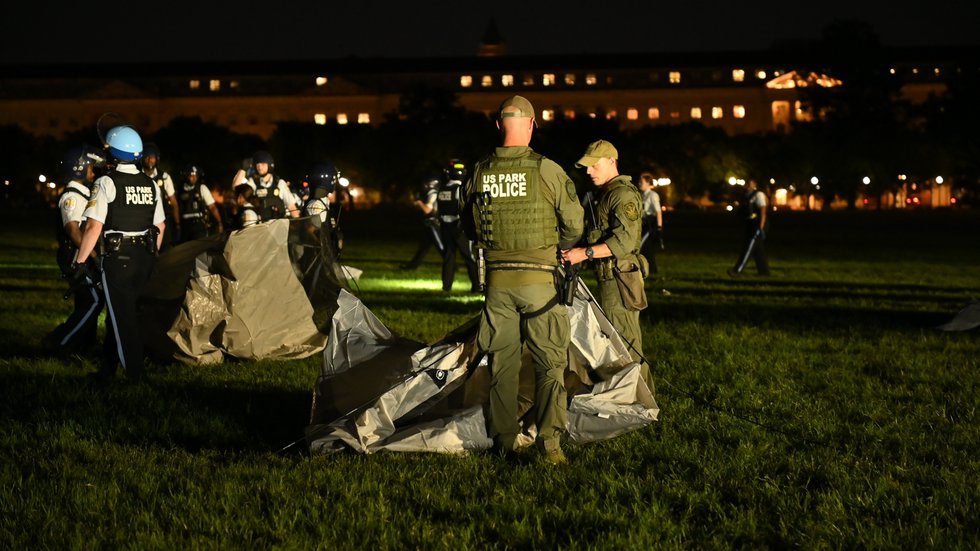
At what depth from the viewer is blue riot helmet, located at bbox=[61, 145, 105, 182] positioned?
400 inches

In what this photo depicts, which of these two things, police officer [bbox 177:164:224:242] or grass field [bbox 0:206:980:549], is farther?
police officer [bbox 177:164:224:242]

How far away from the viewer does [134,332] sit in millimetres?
8586

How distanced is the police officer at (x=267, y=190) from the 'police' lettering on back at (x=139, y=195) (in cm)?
390

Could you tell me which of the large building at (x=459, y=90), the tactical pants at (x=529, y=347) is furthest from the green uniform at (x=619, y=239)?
the large building at (x=459, y=90)

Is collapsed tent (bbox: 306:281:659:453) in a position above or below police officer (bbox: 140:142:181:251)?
below

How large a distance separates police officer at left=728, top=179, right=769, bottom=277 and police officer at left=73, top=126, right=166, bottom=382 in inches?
526

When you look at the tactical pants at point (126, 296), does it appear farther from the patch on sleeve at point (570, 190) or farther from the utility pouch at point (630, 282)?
the patch on sleeve at point (570, 190)

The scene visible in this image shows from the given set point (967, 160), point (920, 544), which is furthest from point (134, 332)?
point (967, 160)

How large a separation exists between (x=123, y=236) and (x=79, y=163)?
88.9 inches

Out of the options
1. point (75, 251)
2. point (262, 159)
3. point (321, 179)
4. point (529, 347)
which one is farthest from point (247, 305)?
point (529, 347)

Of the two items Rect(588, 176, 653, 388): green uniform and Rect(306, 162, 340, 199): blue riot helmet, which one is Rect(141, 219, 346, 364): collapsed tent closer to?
Rect(306, 162, 340, 199): blue riot helmet

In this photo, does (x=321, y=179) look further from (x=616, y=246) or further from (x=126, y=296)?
(x=616, y=246)

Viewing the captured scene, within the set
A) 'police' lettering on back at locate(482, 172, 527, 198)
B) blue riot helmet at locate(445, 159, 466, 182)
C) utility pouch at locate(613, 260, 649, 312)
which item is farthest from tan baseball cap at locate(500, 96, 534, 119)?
blue riot helmet at locate(445, 159, 466, 182)

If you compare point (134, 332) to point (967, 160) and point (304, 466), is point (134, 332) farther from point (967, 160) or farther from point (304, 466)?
point (967, 160)
